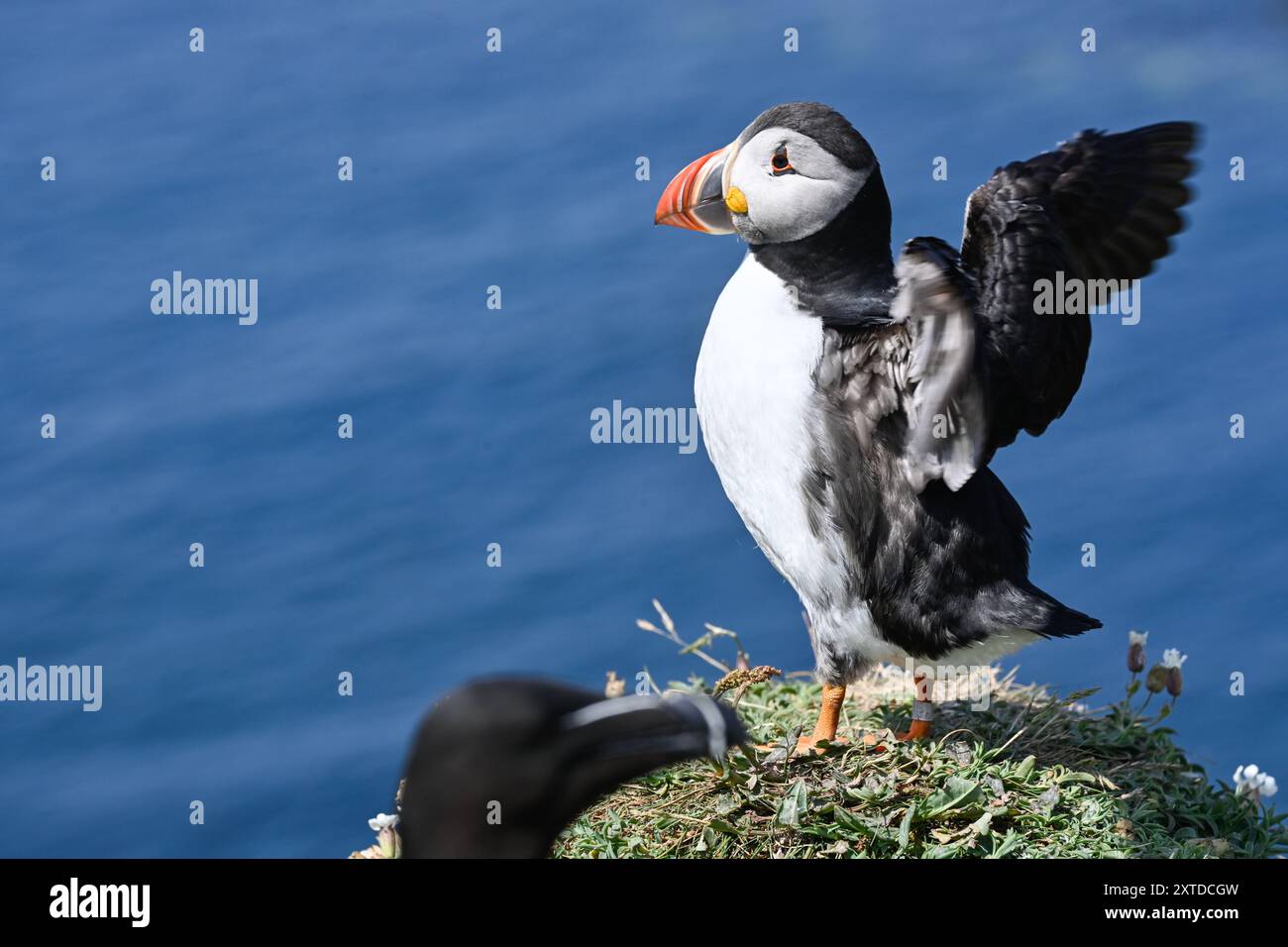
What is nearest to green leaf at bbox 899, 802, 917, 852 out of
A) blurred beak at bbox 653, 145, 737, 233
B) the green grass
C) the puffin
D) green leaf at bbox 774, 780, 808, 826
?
the green grass

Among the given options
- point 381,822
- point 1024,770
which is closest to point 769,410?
point 1024,770

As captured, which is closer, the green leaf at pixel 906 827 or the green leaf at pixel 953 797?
the green leaf at pixel 906 827

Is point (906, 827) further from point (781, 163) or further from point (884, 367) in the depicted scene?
point (781, 163)

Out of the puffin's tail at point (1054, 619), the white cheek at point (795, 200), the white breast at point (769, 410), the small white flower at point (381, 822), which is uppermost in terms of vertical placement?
the white cheek at point (795, 200)

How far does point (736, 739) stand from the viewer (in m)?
2.25

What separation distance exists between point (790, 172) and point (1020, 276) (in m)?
0.53

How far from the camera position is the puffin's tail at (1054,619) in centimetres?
342

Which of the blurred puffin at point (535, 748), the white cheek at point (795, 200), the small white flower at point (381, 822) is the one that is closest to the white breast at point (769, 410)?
the white cheek at point (795, 200)

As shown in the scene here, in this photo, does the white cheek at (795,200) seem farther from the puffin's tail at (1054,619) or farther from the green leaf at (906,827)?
the green leaf at (906,827)

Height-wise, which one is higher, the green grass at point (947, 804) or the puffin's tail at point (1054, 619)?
the puffin's tail at point (1054, 619)

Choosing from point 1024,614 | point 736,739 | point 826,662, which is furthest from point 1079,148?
point 736,739

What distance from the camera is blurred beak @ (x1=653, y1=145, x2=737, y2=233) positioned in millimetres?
3494

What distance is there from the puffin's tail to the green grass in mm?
358
